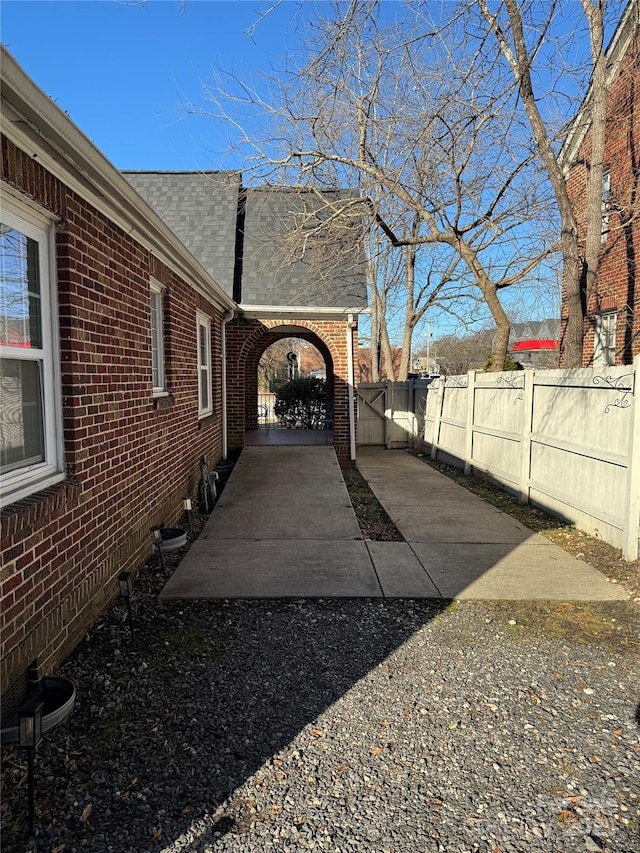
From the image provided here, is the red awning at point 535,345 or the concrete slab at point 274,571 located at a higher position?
the red awning at point 535,345

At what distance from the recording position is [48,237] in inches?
134

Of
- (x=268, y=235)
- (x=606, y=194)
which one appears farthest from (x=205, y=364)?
(x=606, y=194)

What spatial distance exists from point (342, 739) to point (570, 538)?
4.56m

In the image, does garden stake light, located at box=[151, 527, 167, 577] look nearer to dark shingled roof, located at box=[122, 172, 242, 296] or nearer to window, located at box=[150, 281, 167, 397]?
window, located at box=[150, 281, 167, 397]

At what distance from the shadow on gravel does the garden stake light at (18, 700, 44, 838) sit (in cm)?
10

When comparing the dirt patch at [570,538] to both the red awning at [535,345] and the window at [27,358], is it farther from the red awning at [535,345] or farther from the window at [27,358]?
the red awning at [535,345]

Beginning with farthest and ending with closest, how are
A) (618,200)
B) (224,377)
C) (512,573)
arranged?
(224,377), (618,200), (512,573)

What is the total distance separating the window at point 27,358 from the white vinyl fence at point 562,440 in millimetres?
5090

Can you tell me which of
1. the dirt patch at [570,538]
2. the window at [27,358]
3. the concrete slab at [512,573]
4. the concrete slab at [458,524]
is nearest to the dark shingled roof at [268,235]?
the dirt patch at [570,538]

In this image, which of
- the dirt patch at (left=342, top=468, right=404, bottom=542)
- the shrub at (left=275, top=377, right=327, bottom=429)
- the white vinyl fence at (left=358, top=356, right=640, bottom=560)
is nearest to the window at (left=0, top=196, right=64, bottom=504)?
the dirt patch at (left=342, top=468, right=404, bottom=542)

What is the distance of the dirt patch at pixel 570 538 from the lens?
5129mm

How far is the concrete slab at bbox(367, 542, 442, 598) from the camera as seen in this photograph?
468 centimetres

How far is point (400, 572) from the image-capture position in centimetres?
516

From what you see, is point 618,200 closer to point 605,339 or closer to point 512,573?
point 605,339
